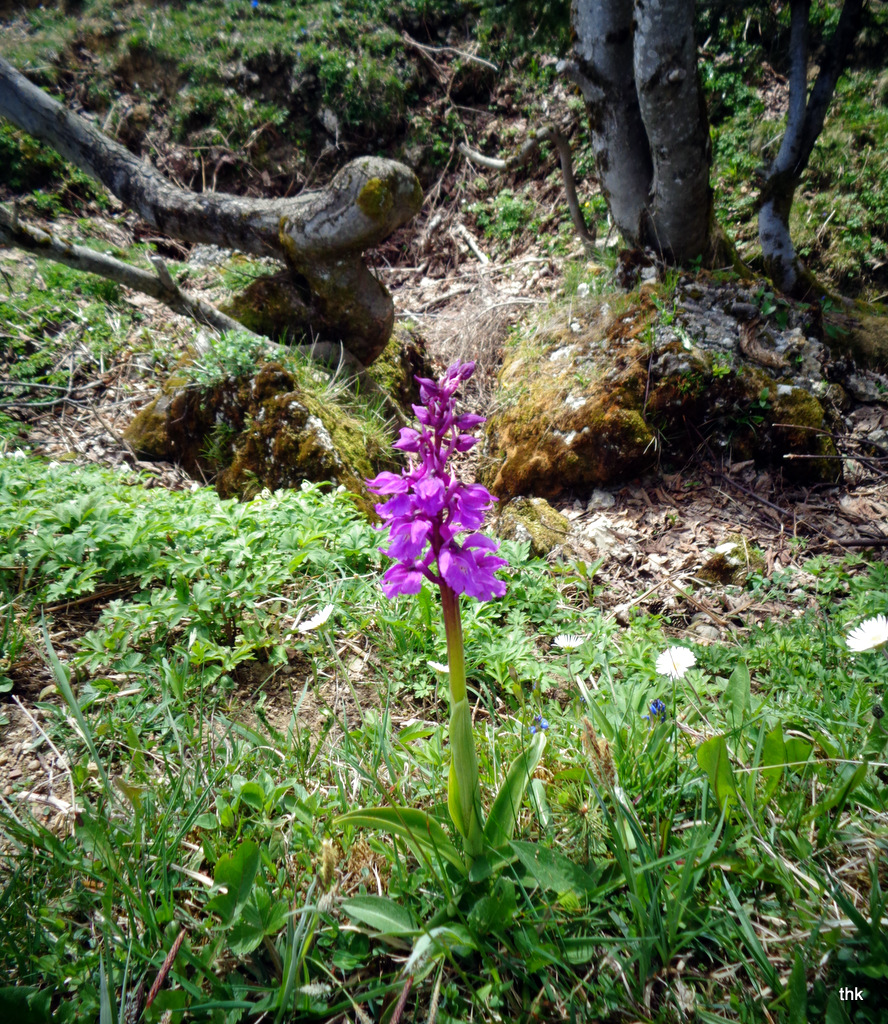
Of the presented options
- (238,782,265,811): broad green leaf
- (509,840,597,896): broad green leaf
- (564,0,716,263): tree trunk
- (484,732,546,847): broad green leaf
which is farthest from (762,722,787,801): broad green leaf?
(564,0,716,263): tree trunk

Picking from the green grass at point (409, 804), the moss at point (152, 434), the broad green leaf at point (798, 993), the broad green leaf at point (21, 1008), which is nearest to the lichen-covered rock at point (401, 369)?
the moss at point (152, 434)

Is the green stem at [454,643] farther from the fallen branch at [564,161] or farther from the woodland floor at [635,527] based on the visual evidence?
the fallen branch at [564,161]

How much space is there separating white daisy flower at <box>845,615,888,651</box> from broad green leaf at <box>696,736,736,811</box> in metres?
0.52

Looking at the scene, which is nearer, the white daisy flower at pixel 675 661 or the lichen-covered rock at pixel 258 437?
the white daisy flower at pixel 675 661

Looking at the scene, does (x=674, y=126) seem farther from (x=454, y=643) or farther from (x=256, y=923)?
(x=256, y=923)

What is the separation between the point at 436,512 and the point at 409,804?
3.07 ft

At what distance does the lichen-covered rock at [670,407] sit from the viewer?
375 cm

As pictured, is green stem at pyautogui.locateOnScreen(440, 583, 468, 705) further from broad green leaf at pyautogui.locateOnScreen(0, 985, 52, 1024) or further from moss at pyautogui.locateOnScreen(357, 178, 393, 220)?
moss at pyautogui.locateOnScreen(357, 178, 393, 220)

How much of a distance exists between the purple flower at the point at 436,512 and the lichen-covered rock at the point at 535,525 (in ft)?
6.80

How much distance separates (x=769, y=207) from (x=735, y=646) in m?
4.44

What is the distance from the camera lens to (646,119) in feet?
13.0

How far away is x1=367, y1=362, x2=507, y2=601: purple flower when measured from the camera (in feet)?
3.63

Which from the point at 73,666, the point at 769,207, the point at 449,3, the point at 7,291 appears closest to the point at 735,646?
the point at 73,666

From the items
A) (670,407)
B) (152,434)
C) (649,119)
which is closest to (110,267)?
(152,434)
